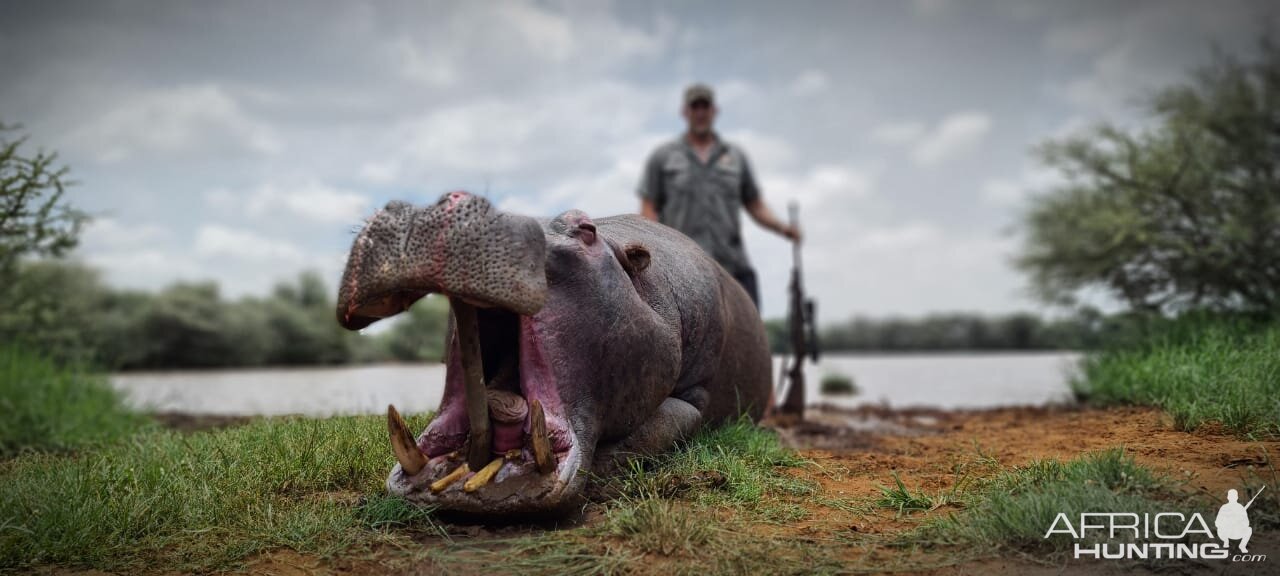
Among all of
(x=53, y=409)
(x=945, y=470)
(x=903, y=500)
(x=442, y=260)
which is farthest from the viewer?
(x=53, y=409)

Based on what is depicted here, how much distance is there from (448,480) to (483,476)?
15 centimetres

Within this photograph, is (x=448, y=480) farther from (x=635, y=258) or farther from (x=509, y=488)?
(x=635, y=258)

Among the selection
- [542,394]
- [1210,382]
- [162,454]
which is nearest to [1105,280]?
[1210,382]

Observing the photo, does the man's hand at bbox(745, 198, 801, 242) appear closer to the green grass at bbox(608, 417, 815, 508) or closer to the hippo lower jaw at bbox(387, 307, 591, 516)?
the green grass at bbox(608, 417, 815, 508)

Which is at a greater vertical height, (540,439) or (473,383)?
(473,383)

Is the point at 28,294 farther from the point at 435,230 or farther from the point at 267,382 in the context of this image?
the point at 435,230

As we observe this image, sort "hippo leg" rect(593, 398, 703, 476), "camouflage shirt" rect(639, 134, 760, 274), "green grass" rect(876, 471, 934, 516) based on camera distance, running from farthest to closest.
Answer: "camouflage shirt" rect(639, 134, 760, 274) → "hippo leg" rect(593, 398, 703, 476) → "green grass" rect(876, 471, 934, 516)

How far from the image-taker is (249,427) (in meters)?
4.57

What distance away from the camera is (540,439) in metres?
3.03

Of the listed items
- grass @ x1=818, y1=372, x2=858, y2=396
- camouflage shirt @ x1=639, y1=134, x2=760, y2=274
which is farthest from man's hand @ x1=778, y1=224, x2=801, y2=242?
grass @ x1=818, y1=372, x2=858, y2=396

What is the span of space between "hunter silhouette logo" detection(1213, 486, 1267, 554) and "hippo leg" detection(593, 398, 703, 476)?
6.81 feet

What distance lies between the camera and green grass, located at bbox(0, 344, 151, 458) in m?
6.39

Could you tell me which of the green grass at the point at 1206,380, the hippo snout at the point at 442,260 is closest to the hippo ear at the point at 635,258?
the hippo snout at the point at 442,260

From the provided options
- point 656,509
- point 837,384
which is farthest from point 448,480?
point 837,384
